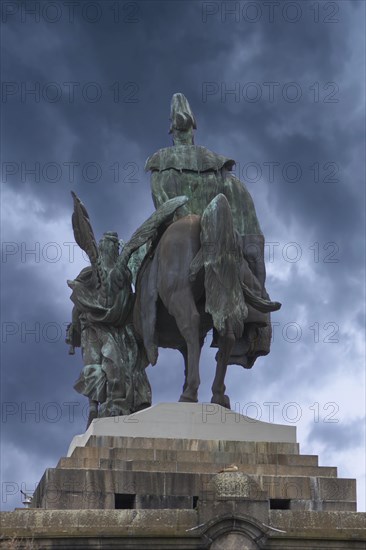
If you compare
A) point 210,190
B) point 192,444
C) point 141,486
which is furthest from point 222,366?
point 210,190

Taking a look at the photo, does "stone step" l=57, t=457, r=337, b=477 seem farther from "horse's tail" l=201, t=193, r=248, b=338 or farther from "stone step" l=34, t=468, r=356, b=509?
"horse's tail" l=201, t=193, r=248, b=338

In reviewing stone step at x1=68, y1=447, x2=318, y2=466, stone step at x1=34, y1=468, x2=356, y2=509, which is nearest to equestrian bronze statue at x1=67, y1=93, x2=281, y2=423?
stone step at x1=68, y1=447, x2=318, y2=466

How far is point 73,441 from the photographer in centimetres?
3419

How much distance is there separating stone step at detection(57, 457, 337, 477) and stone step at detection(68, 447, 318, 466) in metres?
0.13

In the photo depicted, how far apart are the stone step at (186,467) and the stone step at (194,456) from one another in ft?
0.43

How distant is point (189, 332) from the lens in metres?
33.3

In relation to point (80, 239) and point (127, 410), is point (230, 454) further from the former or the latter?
point (80, 239)

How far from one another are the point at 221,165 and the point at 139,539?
1070 centimetres

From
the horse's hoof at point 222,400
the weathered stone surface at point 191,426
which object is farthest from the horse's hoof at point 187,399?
the horse's hoof at point 222,400

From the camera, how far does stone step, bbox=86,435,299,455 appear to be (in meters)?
32.0

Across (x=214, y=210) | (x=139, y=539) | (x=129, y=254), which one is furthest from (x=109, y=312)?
(x=139, y=539)

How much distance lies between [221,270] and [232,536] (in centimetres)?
693

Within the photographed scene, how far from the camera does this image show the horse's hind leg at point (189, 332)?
3331 centimetres

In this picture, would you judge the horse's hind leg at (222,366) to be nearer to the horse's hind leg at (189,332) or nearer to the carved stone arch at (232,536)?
the horse's hind leg at (189,332)
